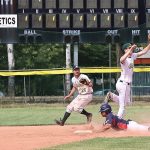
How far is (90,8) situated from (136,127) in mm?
11309

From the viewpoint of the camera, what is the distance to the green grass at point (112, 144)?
30.4ft

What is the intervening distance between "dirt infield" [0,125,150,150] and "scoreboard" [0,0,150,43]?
9143mm

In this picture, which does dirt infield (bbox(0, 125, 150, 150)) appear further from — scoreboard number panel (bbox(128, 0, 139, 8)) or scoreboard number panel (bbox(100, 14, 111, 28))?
scoreboard number panel (bbox(128, 0, 139, 8))

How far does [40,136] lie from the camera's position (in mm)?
11867

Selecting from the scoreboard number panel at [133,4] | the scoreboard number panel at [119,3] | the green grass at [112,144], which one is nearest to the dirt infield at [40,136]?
the green grass at [112,144]

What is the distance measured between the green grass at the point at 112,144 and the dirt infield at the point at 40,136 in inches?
21.3

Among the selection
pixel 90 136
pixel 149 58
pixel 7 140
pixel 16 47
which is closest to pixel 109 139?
pixel 90 136

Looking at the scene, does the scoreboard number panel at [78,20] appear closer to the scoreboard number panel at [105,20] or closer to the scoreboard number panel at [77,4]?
the scoreboard number panel at [77,4]

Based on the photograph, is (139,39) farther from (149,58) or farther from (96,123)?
(149,58)

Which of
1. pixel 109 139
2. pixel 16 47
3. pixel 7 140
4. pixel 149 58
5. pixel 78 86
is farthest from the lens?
pixel 16 47

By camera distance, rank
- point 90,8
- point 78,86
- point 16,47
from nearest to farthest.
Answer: point 78,86 < point 90,8 < point 16,47

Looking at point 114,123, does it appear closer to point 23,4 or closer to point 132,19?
point 132,19

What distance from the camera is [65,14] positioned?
22.3 metres

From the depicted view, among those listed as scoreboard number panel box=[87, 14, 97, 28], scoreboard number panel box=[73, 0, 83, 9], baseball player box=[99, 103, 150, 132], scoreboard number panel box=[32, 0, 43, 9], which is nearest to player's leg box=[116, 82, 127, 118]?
baseball player box=[99, 103, 150, 132]
